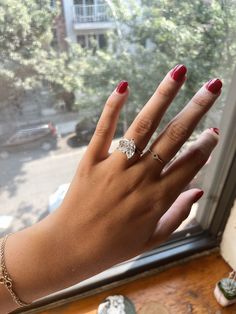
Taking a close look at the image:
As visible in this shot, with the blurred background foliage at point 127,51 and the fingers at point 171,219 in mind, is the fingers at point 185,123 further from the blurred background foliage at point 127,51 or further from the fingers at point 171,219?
the blurred background foliage at point 127,51

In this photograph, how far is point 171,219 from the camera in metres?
0.48

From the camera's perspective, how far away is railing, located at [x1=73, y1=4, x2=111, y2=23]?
50 cm

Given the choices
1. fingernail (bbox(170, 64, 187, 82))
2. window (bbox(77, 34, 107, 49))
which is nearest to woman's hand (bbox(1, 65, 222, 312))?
fingernail (bbox(170, 64, 187, 82))

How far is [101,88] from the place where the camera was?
58 centimetres

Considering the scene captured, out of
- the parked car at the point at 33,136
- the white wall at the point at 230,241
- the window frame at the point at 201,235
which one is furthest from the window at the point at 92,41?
the white wall at the point at 230,241

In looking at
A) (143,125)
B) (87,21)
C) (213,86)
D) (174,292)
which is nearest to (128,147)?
(143,125)

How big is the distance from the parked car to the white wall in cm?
50

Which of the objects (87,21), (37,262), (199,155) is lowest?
(37,262)

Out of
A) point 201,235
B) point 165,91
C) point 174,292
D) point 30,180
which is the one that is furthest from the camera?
point 201,235

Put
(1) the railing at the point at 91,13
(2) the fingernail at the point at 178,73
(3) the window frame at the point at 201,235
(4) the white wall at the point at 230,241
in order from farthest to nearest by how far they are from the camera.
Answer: (4) the white wall at the point at 230,241 < (3) the window frame at the point at 201,235 < (1) the railing at the point at 91,13 < (2) the fingernail at the point at 178,73

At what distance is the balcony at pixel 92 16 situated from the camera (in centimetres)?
50

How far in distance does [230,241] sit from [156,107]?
Result: 1.81 ft

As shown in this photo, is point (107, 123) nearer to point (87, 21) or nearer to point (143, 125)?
point (143, 125)

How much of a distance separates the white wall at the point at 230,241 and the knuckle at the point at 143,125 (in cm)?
47
